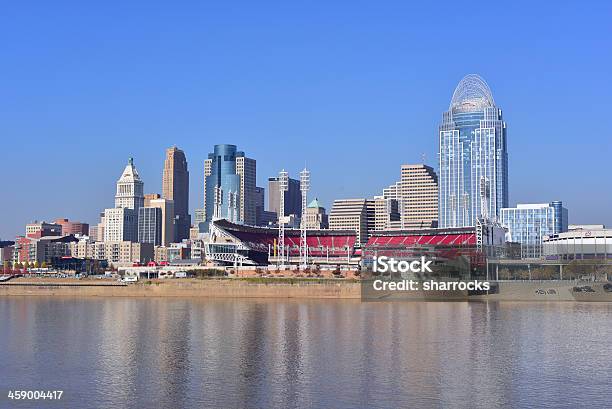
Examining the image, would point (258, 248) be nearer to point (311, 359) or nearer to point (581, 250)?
point (581, 250)

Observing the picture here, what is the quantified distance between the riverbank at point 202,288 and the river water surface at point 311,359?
38581 millimetres

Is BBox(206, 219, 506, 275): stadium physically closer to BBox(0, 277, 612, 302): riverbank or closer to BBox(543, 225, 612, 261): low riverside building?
BBox(543, 225, 612, 261): low riverside building

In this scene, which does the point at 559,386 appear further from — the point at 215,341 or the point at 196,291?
the point at 196,291

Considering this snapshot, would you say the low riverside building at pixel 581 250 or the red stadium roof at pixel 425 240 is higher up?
the red stadium roof at pixel 425 240

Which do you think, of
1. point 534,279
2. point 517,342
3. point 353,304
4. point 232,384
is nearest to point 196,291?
point 353,304

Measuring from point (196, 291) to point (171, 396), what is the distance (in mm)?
93343

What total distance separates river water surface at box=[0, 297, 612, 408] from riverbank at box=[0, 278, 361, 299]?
3858cm

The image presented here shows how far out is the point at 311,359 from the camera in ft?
184

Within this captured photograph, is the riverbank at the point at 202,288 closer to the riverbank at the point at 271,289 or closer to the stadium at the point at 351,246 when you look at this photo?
the riverbank at the point at 271,289

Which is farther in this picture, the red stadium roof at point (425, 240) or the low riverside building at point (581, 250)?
the red stadium roof at point (425, 240)

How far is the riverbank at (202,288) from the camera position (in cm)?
13225

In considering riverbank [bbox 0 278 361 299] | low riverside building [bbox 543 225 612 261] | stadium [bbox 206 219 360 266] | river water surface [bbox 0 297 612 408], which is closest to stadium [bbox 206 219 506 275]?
stadium [bbox 206 219 360 266]

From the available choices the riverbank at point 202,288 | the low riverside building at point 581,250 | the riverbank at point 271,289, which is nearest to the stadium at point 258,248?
the riverbank at point 271,289

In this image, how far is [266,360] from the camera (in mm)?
55719
